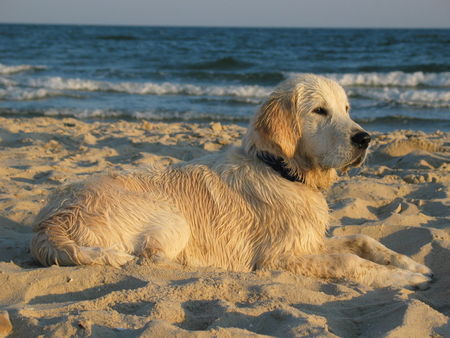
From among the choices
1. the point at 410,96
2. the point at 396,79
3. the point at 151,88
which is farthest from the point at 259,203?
the point at 396,79

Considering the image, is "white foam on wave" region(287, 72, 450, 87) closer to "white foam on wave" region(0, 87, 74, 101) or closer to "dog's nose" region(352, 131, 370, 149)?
"white foam on wave" region(0, 87, 74, 101)

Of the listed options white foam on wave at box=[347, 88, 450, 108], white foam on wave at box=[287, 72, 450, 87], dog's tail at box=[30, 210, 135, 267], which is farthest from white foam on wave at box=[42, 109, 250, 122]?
dog's tail at box=[30, 210, 135, 267]

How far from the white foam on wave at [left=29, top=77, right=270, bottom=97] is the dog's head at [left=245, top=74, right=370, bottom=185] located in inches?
445

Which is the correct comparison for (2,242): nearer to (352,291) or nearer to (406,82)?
(352,291)

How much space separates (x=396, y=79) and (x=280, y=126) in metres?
15.1

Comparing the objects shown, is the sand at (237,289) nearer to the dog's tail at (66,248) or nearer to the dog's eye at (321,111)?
the dog's tail at (66,248)

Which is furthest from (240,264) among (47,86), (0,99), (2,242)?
(47,86)

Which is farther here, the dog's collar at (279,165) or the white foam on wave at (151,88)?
the white foam on wave at (151,88)

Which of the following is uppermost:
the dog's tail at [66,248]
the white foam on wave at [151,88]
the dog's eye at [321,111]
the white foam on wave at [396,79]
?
the dog's eye at [321,111]

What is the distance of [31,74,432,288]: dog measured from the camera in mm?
4141

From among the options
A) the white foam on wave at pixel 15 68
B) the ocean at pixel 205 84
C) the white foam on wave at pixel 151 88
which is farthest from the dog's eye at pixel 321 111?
the white foam on wave at pixel 15 68

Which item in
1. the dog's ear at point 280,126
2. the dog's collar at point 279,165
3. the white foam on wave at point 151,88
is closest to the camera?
the dog's ear at point 280,126

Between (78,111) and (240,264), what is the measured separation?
9.44 m

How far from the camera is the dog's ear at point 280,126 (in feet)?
13.9
